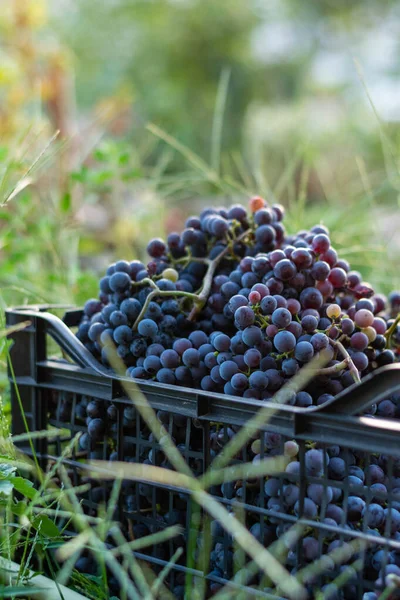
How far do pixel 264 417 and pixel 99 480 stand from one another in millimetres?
247

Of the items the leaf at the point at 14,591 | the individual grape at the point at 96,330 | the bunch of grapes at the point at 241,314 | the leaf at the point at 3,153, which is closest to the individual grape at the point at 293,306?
the bunch of grapes at the point at 241,314

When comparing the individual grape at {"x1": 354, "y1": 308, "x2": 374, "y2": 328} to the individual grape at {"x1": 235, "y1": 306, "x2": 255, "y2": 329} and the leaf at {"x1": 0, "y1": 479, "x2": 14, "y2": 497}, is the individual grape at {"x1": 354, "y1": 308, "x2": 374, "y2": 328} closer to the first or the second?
the individual grape at {"x1": 235, "y1": 306, "x2": 255, "y2": 329}

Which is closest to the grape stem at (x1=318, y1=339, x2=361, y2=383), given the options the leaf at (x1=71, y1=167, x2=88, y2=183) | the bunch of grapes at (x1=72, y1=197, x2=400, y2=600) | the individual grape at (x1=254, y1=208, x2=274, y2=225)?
the bunch of grapes at (x1=72, y1=197, x2=400, y2=600)

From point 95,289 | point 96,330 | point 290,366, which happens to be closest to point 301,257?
point 290,366

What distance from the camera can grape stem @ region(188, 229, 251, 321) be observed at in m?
0.67

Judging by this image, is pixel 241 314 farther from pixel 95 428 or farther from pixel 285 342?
pixel 95 428

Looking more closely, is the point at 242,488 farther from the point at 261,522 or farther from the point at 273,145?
the point at 273,145

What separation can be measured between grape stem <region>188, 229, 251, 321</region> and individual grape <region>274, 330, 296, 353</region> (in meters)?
0.12

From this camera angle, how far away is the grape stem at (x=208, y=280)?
0.67 meters

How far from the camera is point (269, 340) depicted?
599 mm

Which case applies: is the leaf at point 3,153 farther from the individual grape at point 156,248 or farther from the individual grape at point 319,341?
the individual grape at point 319,341

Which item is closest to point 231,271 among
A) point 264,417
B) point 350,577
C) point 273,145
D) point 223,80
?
point 264,417

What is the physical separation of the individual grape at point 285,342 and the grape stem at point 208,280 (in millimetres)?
123

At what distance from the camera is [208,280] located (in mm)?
697
